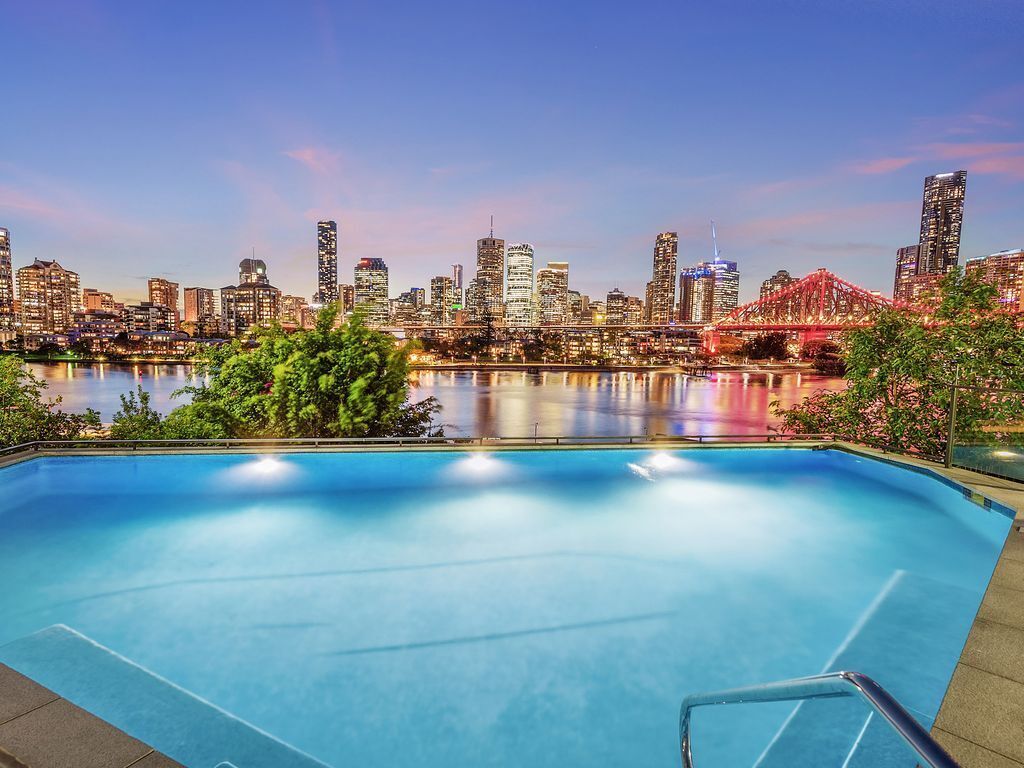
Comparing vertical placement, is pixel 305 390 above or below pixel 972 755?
above

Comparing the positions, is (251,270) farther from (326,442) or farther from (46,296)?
(326,442)

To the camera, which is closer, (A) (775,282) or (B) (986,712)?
(B) (986,712)

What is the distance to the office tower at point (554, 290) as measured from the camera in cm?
11594

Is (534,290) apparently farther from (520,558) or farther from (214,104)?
(520,558)

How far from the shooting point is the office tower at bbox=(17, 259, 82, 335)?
82.2 meters

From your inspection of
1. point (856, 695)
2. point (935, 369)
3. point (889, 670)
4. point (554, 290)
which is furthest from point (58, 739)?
point (554, 290)

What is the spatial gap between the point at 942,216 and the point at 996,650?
156 metres

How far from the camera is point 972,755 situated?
1579 mm

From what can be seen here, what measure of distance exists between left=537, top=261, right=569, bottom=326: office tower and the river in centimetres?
6434

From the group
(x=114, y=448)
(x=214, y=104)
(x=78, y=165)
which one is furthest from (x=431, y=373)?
(x=114, y=448)

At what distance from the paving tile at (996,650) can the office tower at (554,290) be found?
111 metres

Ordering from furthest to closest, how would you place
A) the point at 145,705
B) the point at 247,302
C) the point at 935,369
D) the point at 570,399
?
the point at 247,302 < the point at 570,399 < the point at 935,369 < the point at 145,705

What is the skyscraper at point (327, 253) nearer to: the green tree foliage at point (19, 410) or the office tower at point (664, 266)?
the office tower at point (664, 266)

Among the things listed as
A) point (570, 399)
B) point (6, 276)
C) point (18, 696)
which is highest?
point (6, 276)
